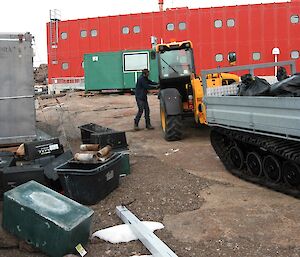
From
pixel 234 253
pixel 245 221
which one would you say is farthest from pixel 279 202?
pixel 234 253

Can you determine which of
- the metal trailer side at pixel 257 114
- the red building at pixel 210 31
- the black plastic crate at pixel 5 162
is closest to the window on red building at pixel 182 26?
the red building at pixel 210 31

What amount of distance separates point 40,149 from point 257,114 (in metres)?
3.71

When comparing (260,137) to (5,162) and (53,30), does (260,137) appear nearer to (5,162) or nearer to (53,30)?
(5,162)

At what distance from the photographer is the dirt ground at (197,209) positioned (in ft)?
14.5

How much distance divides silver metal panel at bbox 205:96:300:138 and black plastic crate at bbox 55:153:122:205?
2080mm

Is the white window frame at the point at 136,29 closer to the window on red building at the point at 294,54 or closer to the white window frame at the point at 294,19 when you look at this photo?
the white window frame at the point at 294,19

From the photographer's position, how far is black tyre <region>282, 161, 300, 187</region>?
5848 millimetres

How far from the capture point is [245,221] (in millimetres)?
5020

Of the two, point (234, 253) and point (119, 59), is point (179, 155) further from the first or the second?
point (119, 59)

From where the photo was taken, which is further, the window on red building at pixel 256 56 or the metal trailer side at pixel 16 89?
the window on red building at pixel 256 56

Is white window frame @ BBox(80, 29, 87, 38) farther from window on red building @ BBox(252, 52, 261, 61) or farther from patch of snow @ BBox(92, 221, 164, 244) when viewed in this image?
patch of snow @ BBox(92, 221, 164, 244)

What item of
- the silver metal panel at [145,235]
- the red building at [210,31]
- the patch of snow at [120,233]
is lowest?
the patch of snow at [120,233]

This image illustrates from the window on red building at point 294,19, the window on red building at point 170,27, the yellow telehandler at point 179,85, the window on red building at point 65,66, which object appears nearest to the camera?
the yellow telehandler at point 179,85

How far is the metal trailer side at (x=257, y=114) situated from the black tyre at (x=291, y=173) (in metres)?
0.50
